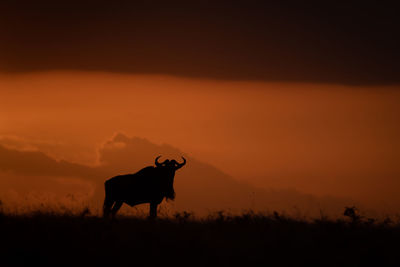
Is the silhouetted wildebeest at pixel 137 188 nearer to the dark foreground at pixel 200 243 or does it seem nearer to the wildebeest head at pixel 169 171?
the wildebeest head at pixel 169 171

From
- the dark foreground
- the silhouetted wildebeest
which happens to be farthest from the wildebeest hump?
the dark foreground

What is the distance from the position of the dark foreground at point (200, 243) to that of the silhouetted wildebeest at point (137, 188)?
700cm

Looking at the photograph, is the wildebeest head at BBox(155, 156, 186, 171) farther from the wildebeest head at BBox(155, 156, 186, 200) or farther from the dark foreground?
the dark foreground

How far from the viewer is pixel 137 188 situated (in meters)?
21.3

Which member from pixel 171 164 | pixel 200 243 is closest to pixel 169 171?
pixel 171 164

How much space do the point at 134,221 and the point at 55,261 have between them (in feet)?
18.0

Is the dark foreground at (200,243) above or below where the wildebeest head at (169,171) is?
below

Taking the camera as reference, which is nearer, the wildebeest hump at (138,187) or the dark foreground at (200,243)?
the dark foreground at (200,243)

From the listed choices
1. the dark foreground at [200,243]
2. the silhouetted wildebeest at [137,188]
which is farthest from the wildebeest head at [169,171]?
the dark foreground at [200,243]

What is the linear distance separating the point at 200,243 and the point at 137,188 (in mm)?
10636

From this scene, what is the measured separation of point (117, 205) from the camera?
21359 millimetres

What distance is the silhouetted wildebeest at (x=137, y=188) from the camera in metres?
21.3

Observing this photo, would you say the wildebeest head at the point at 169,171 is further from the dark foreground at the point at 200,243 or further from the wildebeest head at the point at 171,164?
the dark foreground at the point at 200,243

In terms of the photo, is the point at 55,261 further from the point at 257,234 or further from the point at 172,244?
the point at 257,234
